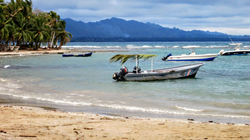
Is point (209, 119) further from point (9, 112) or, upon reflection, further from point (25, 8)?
point (25, 8)

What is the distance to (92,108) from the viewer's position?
1327 cm

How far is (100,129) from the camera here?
8438 mm

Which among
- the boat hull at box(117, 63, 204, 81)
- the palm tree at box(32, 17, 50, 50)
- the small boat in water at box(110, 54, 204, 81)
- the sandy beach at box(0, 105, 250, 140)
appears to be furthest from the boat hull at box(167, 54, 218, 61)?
the sandy beach at box(0, 105, 250, 140)

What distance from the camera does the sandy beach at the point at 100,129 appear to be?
7.52 metres

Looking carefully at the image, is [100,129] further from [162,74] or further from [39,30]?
[39,30]

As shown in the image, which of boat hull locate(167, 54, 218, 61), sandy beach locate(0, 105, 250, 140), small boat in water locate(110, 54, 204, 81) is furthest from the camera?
boat hull locate(167, 54, 218, 61)

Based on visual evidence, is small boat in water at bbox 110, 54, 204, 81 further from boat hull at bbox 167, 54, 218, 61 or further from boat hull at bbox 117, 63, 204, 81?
boat hull at bbox 167, 54, 218, 61

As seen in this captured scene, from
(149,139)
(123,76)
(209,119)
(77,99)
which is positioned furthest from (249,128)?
(123,76)

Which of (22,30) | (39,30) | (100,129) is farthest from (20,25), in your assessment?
(100,129)

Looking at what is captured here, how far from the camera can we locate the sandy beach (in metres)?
7.52

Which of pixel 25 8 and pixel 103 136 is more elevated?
pixel 25 8

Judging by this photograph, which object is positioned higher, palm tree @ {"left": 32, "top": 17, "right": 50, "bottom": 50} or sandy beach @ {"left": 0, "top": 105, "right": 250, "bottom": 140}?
palm tree @ {"left": 32, "top": 17, "right": 50, "bottom": 50}

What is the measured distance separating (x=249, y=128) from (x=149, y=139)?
3.42 metres

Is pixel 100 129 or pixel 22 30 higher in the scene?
pixel 22 30
